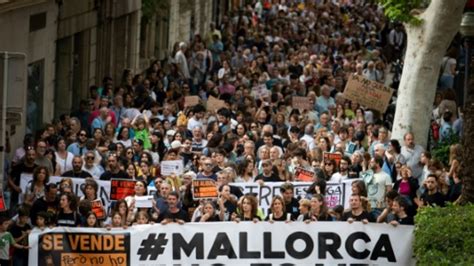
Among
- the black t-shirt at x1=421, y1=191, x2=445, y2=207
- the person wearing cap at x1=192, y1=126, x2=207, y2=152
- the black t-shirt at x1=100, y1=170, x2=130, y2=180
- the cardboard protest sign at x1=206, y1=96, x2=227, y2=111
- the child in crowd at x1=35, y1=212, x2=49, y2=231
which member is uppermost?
the cardboard protest sign at x1=206, y1=96, x2=227, y2=111

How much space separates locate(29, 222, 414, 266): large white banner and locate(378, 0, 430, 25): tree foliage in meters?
9.47

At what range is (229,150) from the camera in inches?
1029

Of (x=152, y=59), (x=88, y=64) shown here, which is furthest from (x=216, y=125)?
(x=152, y=59)

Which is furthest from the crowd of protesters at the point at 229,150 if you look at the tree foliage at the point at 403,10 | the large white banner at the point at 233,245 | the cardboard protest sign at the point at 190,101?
the tree foliage at the point at 403,10

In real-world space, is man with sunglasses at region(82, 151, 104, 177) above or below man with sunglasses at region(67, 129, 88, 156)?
below

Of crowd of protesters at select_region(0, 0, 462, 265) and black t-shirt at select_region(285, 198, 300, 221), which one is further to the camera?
black t-shirt at select_region(285, 198, 300, 221)

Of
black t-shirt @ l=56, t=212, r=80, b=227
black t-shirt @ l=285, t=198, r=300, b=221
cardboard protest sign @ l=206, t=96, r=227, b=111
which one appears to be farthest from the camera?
cardboard protest sign @ l=206, t=96, r=227, b=111

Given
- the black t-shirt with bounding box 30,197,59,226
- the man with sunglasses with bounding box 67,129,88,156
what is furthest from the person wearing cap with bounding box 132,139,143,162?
the black t-shirt with bounding box 30,197,59,226

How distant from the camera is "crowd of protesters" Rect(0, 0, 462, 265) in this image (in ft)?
69.2

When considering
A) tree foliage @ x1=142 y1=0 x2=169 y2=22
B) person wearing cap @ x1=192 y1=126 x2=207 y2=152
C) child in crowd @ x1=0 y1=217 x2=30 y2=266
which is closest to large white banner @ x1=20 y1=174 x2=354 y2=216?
child in crowd @ x1=0 y1=217 x2=30 y2=266

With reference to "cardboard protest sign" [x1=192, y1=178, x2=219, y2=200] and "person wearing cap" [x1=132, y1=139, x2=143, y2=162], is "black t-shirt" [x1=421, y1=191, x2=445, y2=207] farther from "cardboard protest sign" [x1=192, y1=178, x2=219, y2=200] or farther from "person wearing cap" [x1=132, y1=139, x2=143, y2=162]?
"person wearing cap" [x1=132, y1=139, x2=143, y2=162]

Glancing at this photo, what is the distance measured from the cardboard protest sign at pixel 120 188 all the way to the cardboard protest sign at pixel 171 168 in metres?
1.19

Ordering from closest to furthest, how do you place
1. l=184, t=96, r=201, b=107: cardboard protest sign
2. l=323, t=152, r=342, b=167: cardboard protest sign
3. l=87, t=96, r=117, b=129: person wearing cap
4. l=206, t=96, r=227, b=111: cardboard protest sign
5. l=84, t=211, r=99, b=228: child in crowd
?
l=84, t=211, r=99, b=228: child in crowd → l=323, t=152, r=342, b=167: cardboard protest sign → l=87, t=96, r=117, b=129: person wearing cap → l=184, t=96, r=201, b=107: cardboard protest sign → l=206, t=96, r=227, b=111: cardboard protest sign

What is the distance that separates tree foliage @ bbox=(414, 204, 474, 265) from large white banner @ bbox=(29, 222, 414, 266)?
1.45ft
